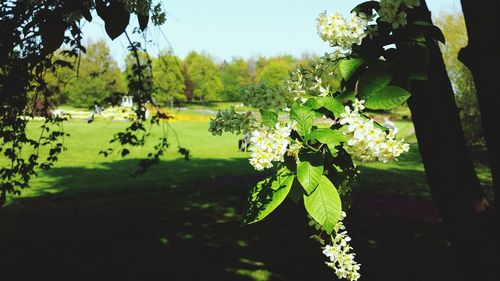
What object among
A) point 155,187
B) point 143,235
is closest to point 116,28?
point 143,235

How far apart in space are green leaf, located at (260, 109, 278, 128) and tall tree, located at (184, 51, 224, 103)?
74.4 meters

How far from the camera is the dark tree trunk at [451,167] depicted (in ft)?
9.08


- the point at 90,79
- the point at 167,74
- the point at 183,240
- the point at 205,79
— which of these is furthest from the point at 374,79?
the point at 205,79

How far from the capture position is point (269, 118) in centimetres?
190

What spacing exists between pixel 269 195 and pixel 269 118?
356 mm

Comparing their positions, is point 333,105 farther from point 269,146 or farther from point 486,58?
point 486,58

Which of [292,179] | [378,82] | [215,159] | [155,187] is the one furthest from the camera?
[215,159]

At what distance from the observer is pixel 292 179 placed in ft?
5.74

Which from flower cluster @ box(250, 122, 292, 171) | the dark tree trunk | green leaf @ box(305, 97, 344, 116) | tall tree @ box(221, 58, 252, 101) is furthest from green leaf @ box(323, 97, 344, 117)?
tall tree @ box(221, 58, 252, 101)

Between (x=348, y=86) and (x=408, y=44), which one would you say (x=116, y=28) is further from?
(x=408, y=44)

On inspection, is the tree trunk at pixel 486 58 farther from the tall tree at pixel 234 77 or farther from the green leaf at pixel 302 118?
the tall tree at pixel 234 77

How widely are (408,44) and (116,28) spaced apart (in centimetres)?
142

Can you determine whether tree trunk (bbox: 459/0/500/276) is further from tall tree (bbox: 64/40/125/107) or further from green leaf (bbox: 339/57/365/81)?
tall tree (bbox: 64/40/125/107)

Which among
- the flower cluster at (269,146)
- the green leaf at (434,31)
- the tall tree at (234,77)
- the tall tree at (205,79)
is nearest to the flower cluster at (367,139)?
the flower cluster at (269,146)
